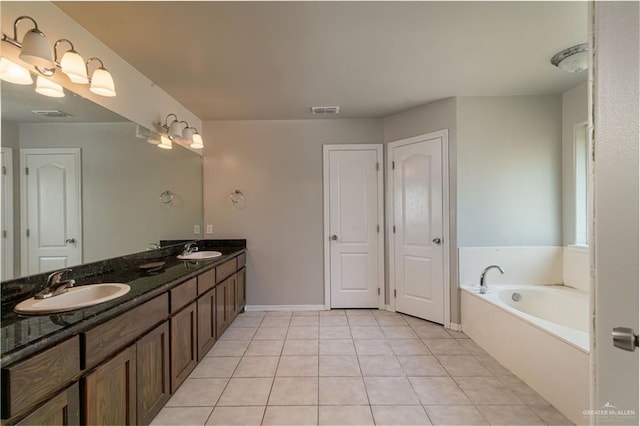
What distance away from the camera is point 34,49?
1.30 meters

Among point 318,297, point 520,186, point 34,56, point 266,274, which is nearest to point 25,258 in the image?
point 34,56

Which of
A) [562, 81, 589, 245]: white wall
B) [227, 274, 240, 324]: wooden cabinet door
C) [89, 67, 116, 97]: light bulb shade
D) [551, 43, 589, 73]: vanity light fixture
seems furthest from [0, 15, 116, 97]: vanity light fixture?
[562, 81, 589, 245]: white wall

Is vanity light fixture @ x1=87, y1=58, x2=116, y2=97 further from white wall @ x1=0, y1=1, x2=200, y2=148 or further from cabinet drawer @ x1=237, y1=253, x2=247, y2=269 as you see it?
cabinet drawer @ x1=237, y1=253, x2=247, y2=269

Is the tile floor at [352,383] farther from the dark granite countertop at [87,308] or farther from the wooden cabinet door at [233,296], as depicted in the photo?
the dark granite countertop at [87,308]

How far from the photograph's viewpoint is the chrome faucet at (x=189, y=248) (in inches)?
114

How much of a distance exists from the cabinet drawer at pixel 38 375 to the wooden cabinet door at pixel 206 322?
115 cm

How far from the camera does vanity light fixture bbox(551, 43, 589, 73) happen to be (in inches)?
78.3

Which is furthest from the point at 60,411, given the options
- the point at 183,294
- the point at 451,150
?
the point at 451,150

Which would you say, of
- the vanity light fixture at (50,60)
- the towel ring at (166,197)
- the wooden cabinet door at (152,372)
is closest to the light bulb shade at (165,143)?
the towel ring at (166,197)

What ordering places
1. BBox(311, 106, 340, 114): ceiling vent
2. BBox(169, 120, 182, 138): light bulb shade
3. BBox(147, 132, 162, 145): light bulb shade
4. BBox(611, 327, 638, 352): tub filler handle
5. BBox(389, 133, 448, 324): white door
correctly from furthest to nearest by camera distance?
BBox(311, 106, 340, 114): ceiling vent < BBox(389, 133, 448, 324): white door < BBox(169, 120, 182, 138): light bulb shade < BBox(147, 132, 162, 145): light bulb shade < BBox(611, 327, 638, 352): tub filler handle

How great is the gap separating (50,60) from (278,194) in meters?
2.37

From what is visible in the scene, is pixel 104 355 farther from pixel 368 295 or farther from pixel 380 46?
pixel 368 295

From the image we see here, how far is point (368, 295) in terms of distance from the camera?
3539 mm

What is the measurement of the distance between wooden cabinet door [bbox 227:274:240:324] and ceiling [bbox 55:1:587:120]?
1889 mm
